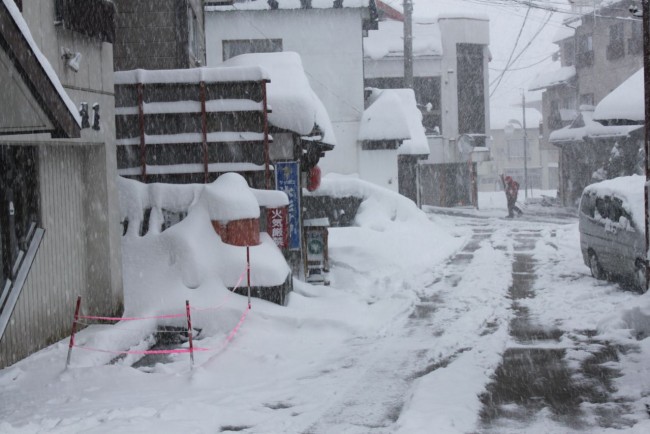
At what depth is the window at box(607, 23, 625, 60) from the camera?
4353 centimetres

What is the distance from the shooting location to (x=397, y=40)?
43.4 metres

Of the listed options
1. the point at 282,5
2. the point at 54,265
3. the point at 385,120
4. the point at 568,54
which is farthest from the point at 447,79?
the point at 54,265

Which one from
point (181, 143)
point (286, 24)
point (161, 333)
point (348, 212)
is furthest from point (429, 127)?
point (161, 333)

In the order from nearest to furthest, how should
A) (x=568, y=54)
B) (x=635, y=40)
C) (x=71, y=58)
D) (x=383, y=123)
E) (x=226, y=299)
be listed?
1. (x=71, y=58)
2. (x=226, y=299)
3. (x=383, y=123)
4. (x=635, y=40)
5. (x=568, y=54)

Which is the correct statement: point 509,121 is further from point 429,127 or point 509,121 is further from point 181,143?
point 181,143

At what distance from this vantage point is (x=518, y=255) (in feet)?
69.8

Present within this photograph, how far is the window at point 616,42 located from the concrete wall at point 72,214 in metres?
37.5

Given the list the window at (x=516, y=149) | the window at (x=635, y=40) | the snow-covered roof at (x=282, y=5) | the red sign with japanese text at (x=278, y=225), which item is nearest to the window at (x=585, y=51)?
the window at (x=635, y=40)

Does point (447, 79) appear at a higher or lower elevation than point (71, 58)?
higher

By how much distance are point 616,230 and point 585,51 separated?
117ft

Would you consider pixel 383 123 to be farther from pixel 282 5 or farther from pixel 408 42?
pixel 408 42

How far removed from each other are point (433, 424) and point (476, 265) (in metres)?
12.6

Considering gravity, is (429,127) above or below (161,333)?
above

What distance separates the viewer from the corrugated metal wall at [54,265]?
381 inches
